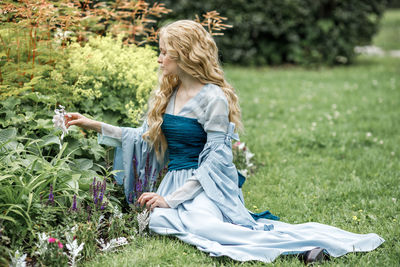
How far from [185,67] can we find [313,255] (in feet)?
4.56

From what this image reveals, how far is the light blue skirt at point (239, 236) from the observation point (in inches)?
105

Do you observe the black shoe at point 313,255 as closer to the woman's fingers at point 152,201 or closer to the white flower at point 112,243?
the woman's fingers at point 152,201

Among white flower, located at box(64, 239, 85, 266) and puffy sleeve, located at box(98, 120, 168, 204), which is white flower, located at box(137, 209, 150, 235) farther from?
white flower, located at box(64, 239, 85, 266)

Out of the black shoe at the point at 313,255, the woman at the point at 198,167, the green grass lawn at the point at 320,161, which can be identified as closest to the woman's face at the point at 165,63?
the woman at the point at 198,167

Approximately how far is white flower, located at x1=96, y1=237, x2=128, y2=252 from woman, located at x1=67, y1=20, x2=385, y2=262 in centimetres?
22

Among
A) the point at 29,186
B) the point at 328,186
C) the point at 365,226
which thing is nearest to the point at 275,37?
the point at 328,186

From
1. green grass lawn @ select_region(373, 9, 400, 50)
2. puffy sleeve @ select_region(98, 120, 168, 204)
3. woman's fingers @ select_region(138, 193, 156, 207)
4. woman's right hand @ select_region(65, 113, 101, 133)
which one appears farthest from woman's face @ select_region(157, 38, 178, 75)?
green grass lawn @ select_region(373, 9, 400, 50)

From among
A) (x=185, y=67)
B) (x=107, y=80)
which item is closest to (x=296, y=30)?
(x=107, y=80)

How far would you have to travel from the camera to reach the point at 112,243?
269 centimetres

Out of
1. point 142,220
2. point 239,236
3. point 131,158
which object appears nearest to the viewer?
point 239,236

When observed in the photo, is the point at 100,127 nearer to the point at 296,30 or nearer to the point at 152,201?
the point at 152,201

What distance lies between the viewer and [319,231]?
2.89m

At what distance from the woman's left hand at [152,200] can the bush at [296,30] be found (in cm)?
735

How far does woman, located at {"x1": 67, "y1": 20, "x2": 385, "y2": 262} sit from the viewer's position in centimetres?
273
